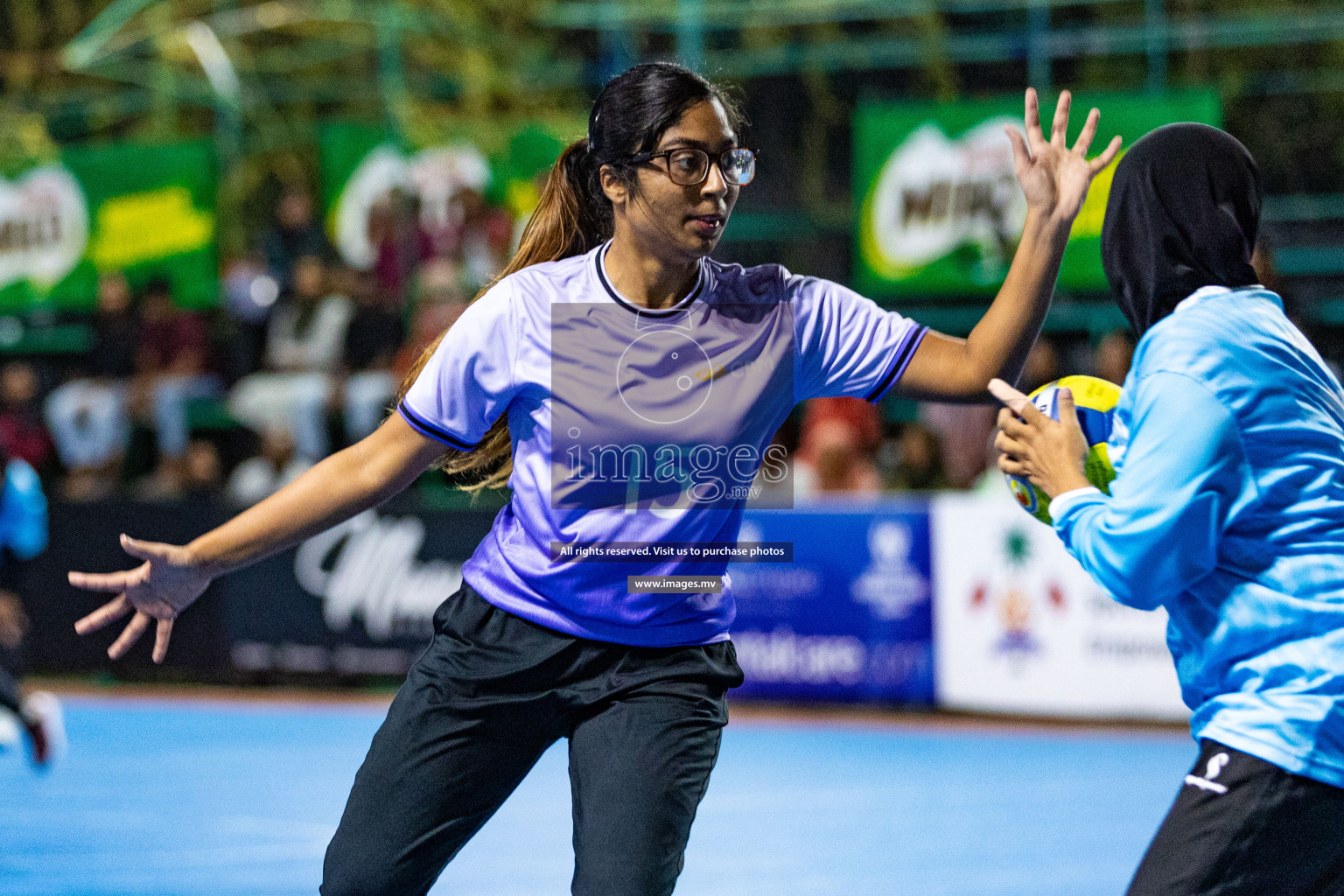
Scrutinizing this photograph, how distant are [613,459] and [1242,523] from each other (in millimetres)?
1314

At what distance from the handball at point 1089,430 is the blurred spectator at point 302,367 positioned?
411 inches

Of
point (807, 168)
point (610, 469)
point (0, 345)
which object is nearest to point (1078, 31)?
point (807, 168)

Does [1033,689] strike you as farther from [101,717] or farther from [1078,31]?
[101,717]

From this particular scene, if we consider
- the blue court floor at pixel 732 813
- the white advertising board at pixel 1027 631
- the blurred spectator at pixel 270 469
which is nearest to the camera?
the blue court floor at pixel 732 813

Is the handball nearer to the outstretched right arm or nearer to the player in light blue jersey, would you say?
the player in light blue jersey

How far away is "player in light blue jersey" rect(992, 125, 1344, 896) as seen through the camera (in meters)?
2.78

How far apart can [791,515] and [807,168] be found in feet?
13.2

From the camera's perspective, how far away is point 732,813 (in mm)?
7824

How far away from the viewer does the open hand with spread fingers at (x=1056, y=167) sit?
344 cm

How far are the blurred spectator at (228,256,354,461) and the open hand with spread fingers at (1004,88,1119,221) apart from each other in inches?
413

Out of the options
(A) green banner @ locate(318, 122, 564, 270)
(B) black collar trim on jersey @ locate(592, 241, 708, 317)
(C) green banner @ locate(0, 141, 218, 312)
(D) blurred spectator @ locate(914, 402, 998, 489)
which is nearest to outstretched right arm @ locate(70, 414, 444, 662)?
(B) black collar trim on jersey @ locate(592, 241, 708, 317)

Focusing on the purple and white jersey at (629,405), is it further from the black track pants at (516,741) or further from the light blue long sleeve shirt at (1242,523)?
the light blue long sleeve shirt at (1242,523)

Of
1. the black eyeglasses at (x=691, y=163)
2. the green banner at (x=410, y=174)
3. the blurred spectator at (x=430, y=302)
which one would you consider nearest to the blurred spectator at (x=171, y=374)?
the green banner at (x=410, y=174)

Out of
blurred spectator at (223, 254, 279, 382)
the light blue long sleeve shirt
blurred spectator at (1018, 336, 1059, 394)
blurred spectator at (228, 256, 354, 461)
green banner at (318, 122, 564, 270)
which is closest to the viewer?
the light blue long sleeve shirt
